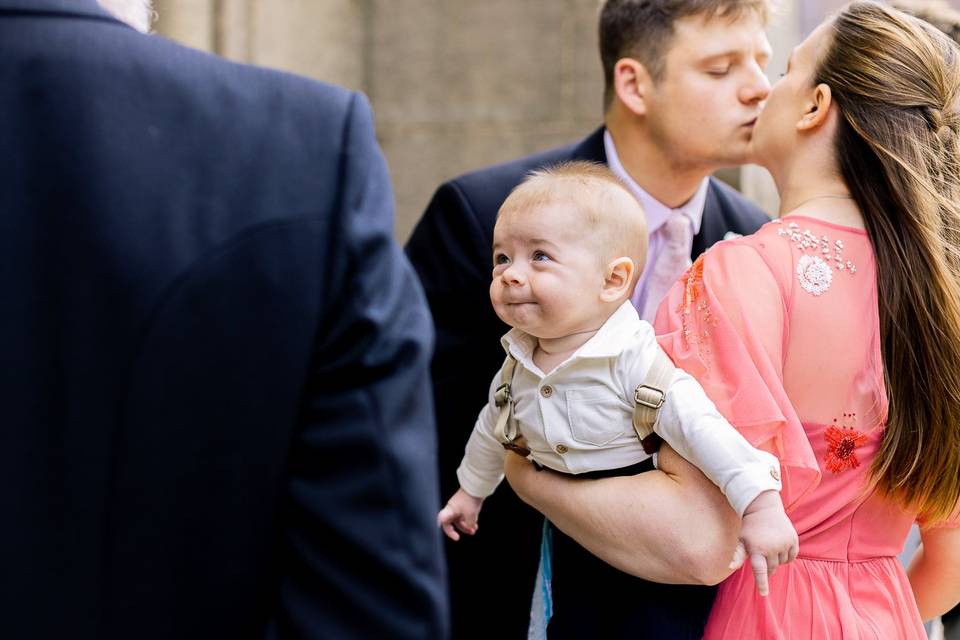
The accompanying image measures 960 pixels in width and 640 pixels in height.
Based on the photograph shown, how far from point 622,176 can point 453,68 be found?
1.87 m

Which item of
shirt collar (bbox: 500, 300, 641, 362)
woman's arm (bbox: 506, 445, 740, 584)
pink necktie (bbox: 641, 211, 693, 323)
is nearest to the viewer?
woman's arm (bbox: 506, 445, 740, 584)

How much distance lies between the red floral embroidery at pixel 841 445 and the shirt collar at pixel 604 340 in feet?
1.28

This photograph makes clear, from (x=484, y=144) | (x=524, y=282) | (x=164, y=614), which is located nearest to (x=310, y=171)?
(x=164, y=614)

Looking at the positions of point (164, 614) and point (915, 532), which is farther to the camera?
point (915, 532)

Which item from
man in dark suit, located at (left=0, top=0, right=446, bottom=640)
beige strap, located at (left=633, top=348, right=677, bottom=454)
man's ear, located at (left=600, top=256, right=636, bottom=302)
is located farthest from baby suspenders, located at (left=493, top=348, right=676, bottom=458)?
man in dark suit, located at (left=0, top=0, right=446, bottom=640)

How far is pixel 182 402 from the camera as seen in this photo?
1.14 metres

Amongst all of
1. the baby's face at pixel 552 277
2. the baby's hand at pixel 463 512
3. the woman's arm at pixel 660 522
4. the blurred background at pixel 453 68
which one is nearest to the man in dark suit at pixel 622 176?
the baby's hand at pixel 463 512

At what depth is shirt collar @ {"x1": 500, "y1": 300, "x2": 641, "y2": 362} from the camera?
180cm

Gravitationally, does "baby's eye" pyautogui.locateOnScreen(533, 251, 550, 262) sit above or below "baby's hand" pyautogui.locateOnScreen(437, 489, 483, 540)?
above

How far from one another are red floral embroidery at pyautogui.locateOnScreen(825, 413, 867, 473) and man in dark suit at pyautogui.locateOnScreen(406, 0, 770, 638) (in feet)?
3.06

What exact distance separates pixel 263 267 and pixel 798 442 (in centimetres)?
100

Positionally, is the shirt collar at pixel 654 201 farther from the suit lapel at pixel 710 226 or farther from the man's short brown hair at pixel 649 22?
the man's short brown hair at pixel 649 22

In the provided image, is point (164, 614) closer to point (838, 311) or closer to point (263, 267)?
point (263, 267)

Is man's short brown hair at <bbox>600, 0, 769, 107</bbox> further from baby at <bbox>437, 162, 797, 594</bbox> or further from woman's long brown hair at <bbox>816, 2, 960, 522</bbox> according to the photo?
baby at <bbox>437, 162, 797, 594</bbox>
